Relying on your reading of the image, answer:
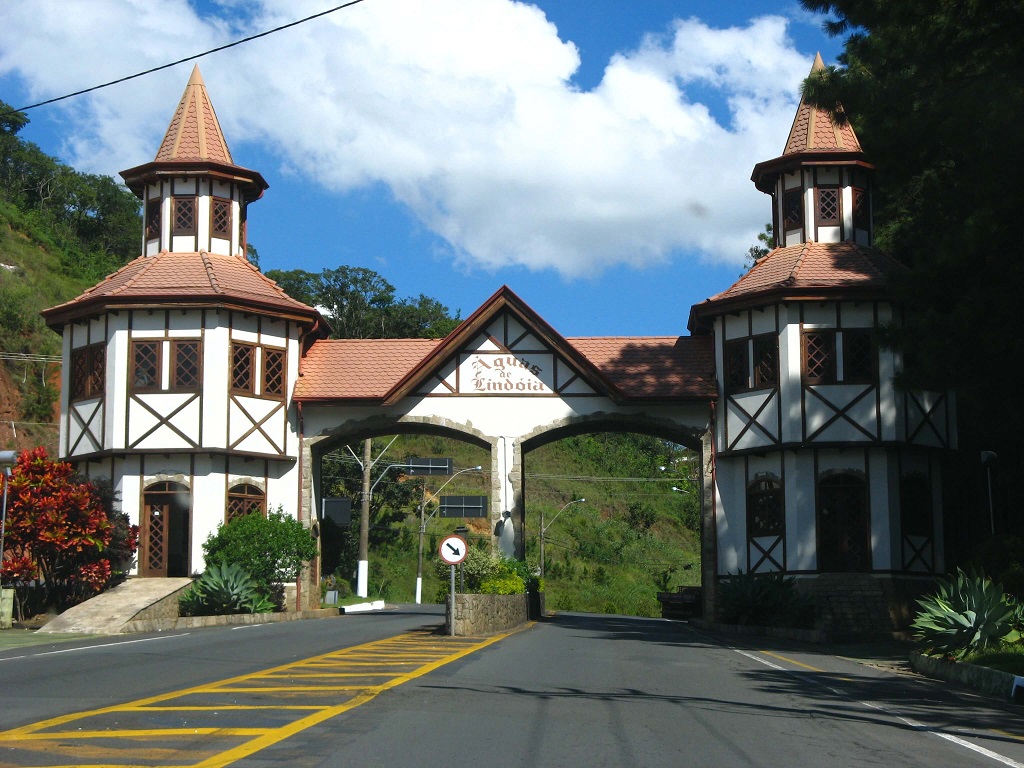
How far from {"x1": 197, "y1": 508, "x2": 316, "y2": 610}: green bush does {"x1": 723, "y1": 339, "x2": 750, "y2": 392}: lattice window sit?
39.4ft

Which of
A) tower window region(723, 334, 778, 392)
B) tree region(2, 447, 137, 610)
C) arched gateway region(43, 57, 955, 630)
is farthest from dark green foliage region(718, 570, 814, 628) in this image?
tree region(2, 447, 137, 610)

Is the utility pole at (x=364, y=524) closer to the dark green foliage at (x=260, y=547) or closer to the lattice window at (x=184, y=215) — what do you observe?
the lattice window at (x=184, y=215)

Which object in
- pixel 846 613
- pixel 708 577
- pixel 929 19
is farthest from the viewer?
pixel 708 577

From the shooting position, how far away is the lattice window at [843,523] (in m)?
30.6

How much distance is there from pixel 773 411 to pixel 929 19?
43.0 feet

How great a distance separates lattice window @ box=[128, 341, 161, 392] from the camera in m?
31.6

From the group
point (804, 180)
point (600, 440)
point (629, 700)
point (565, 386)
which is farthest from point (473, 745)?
point (600, 440)

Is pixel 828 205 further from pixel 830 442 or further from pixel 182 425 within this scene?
pixel 182 425

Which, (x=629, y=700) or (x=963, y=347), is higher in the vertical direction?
(x=963, y=347)

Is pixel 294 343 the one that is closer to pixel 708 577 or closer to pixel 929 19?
pixel 708 577

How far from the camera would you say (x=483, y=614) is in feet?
76.7

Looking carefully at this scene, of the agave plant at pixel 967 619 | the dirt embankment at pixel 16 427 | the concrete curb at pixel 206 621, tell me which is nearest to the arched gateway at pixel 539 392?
the concrete curb at pixel 206 621

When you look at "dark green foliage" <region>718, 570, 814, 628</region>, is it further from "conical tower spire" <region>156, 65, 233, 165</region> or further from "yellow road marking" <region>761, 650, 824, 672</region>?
"conical tower spire" <region>156, 65, 233, 165</region>

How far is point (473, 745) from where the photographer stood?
916 cm
